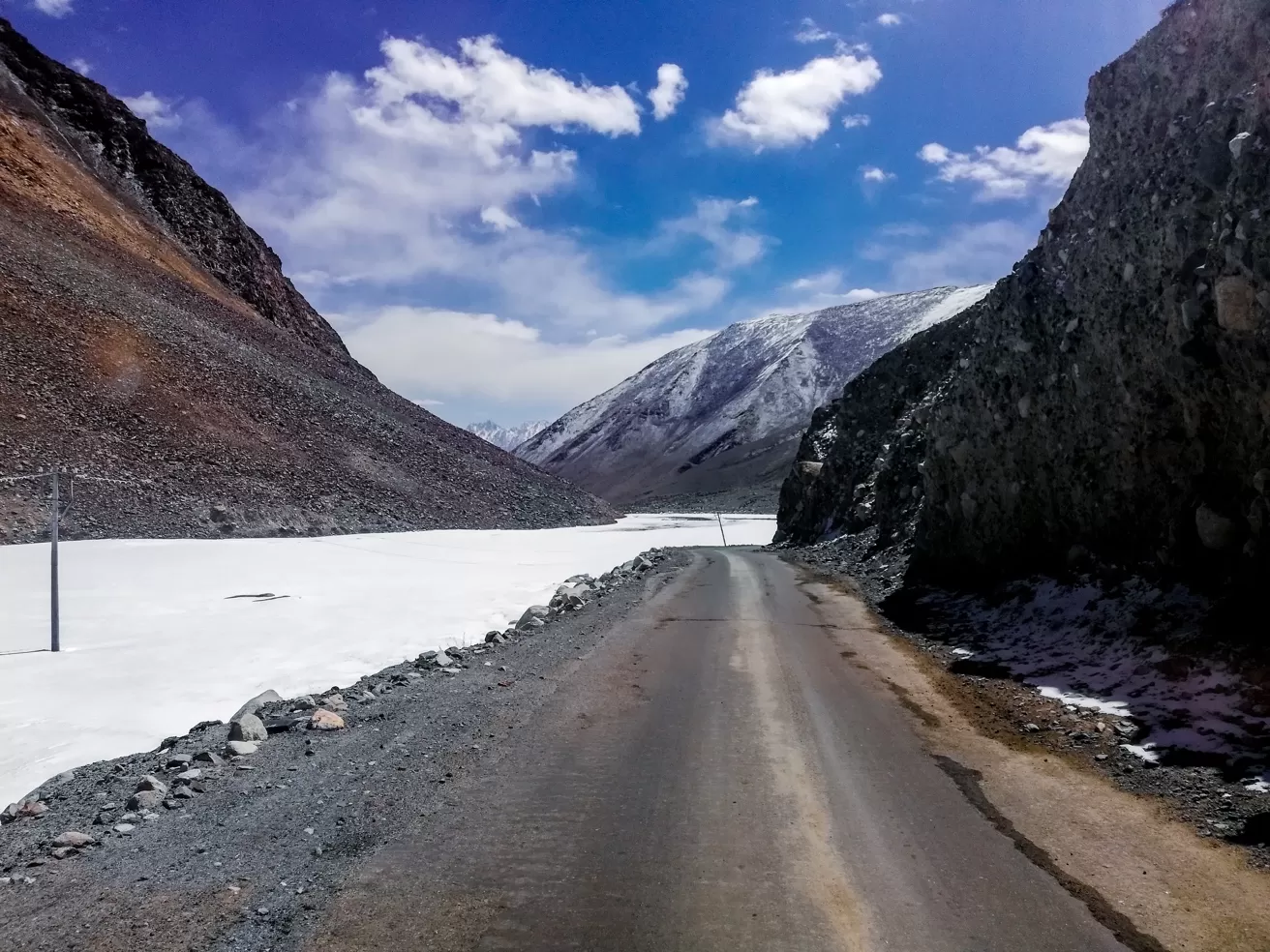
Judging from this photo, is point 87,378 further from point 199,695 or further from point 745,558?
point 199,695

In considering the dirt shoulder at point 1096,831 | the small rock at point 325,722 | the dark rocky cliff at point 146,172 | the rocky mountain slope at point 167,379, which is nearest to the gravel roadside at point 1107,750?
the dirt shoulder at point 1096,831

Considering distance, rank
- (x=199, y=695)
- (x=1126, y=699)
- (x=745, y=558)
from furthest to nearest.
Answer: (x=745, y=558)
(x=199, y=695)
(x=1126, y=699)

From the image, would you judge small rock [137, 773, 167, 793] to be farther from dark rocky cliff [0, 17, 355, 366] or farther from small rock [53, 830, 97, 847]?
dark rocky cliff [0, 17, 355, 366]

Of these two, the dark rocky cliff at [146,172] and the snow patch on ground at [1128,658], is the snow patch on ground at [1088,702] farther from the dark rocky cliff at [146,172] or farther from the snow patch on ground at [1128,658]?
the dark rocky cliff at [146,172]

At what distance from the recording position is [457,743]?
23.0 feet

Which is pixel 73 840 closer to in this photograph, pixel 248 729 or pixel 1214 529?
pixel 248 729

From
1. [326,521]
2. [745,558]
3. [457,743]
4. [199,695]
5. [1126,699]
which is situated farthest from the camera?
[326,521]

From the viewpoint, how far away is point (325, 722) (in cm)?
746

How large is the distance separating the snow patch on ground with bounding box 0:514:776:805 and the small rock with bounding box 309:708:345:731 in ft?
5.42

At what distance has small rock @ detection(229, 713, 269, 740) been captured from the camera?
707 centimetres

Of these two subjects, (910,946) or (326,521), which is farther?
(326,521)

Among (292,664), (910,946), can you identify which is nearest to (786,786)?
(910,946)

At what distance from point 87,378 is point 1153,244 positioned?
45.6 meters

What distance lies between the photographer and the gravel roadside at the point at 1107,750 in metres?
5.25
